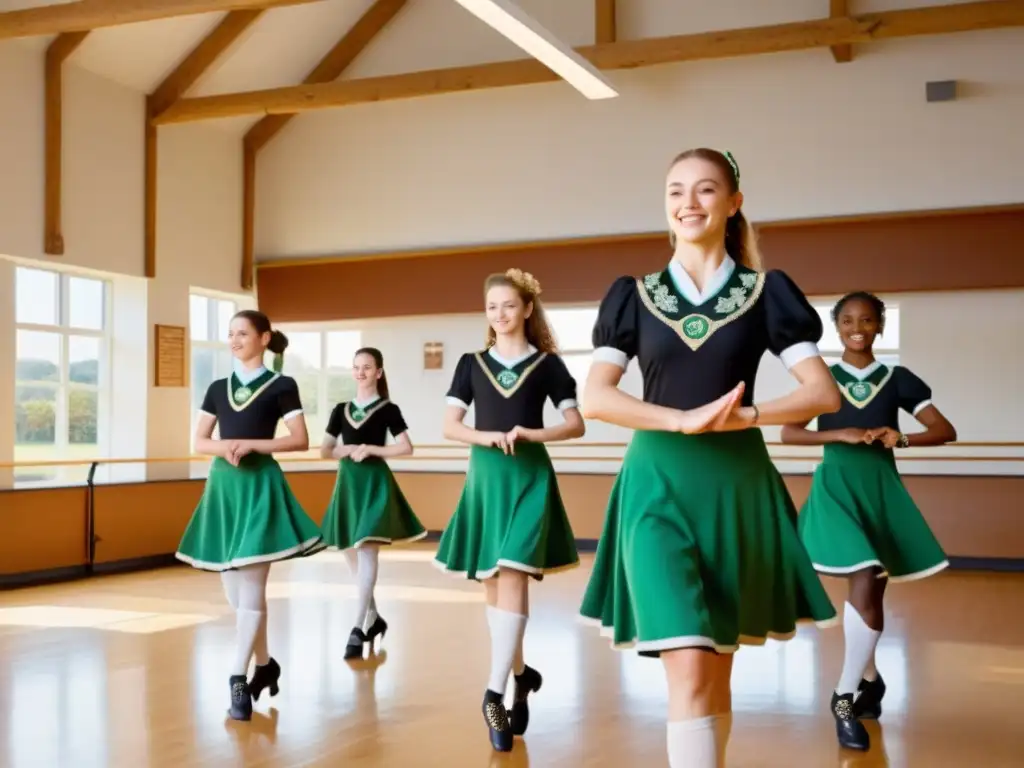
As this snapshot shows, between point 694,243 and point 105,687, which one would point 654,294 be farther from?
point 105,687

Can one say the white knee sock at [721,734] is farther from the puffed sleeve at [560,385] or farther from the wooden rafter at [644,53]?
the wooden rafter at [644,53]

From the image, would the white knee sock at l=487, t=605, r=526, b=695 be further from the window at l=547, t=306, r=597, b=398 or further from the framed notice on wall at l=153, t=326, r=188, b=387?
the framed notice on wall at l=153, t=326, r=188, b=387

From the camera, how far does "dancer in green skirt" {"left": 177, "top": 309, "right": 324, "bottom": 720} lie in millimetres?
3992

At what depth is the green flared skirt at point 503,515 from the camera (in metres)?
3.81

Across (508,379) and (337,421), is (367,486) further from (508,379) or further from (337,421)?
(508,379)

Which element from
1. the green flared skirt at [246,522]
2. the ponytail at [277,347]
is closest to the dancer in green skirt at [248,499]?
the green flared skirt at [246,522]

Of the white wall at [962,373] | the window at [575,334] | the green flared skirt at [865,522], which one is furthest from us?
the window at [575,334]

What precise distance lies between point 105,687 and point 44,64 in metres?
6.17

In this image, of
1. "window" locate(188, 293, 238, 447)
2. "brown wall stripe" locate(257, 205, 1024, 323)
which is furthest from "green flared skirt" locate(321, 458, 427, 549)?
"window" locate(188, 293, 238, 447)

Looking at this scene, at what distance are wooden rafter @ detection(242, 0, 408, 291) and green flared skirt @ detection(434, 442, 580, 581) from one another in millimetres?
7909

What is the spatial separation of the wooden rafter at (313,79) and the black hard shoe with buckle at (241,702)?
26.2 ft

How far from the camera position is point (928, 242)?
9.23 m

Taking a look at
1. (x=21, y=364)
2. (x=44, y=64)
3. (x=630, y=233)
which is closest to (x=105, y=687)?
(x=21, y=364)

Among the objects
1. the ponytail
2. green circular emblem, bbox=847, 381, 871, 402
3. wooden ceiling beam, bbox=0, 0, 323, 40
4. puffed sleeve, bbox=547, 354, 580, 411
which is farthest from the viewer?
wooden ceiling beam, bbox=0, 0, 323, 40
